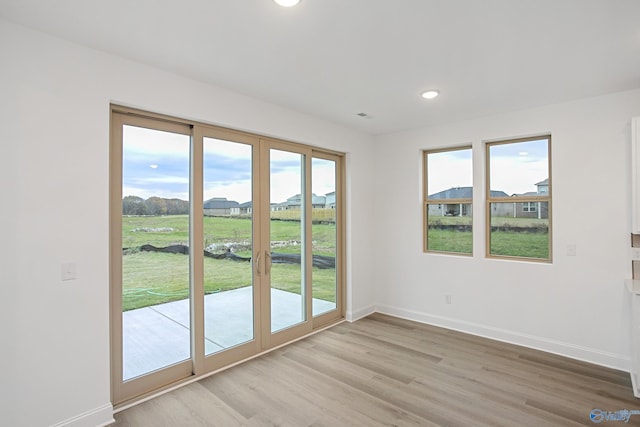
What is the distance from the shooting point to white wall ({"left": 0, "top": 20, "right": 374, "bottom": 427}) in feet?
6.72

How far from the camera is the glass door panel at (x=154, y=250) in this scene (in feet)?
8.83

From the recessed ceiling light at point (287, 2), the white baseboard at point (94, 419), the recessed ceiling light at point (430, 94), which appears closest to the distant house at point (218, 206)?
the white baseboard at point (94, 419)

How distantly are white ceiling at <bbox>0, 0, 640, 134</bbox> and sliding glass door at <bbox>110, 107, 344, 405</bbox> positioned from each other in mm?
653

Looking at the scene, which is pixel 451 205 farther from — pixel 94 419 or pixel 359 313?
pixel 94 419

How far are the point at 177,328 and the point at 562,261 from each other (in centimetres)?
401

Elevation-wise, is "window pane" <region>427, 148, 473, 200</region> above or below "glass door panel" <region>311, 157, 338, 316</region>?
above

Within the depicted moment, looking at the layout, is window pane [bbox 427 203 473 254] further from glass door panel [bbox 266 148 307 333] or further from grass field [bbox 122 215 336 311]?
grass field [bbox 122 215 336 311]

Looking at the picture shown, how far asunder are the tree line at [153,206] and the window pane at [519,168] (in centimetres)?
367

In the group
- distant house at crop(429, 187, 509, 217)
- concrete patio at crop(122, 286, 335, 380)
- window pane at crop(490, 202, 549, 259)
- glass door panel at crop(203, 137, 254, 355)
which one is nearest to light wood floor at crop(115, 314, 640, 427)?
concrete patio at crop(122, 286, 335, 380)

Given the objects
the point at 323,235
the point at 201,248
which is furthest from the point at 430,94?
the point at 201,248

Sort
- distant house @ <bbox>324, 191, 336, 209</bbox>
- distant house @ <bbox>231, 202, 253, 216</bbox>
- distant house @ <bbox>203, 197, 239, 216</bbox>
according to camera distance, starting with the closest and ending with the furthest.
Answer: distant house @ <bbox>203, 197, 239, 216</bbox>, distant house @ <bbox>231, 202, 253, 216</bbox>, distant house @ <bbox>324, 191, 336, 209</bbox>

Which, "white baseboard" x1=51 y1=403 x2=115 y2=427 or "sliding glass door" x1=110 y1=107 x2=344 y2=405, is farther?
"sliding glass door" x1=110 y1=107 x2=344 y2=405

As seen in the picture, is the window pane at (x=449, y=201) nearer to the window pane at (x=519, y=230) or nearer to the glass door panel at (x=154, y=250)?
the window pane at (x=519, y=230)

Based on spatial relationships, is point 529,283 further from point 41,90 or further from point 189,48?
point 41,90
